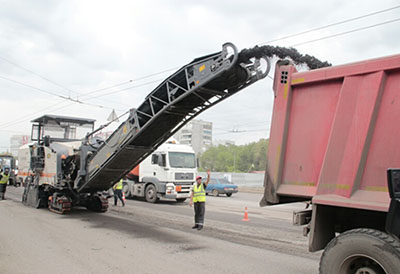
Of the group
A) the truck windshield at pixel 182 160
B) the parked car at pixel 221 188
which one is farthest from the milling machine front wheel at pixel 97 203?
the parked car at pixel 221 188

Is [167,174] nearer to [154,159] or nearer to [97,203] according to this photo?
[154,159]

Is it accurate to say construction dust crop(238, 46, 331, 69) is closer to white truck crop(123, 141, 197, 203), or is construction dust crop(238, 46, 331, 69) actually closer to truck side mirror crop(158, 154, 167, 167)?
truck side mirror crop(158, 154, 167, 167)

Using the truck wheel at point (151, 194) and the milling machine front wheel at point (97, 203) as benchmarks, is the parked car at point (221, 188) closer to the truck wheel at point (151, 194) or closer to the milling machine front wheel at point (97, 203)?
the truck wheel at point (151, 194)

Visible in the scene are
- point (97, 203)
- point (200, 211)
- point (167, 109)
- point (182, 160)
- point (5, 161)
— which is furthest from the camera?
point (5, 161)

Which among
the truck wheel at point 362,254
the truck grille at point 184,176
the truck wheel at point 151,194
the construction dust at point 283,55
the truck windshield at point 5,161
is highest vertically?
the construction dust at point 283,55

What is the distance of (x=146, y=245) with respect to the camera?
727cm

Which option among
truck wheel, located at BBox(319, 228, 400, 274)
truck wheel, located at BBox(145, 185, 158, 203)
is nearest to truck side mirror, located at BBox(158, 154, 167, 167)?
truck wheel, located at BBox(145, 185, 158, 203)

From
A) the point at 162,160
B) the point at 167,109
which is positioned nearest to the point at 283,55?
the point at 167,109

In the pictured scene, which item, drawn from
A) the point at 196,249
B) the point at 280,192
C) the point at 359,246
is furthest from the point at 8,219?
the point at 359,246

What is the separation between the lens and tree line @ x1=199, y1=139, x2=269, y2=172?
307ft

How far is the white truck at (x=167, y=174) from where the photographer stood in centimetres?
1577

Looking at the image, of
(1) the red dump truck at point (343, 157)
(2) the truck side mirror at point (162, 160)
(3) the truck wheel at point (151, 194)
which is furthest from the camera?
(3) the truck wheel at point (151, 194)

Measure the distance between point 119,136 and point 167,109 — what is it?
2.10m

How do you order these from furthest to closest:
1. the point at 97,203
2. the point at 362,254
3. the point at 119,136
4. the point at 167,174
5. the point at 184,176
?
1. the point at 184,176
2. the point at 167,174
3. the point at 97,203
4. the point at 119,136
5. the point at 362,254
